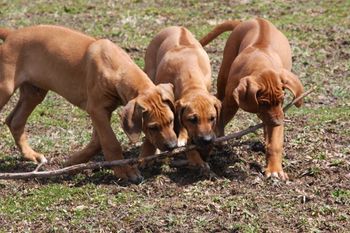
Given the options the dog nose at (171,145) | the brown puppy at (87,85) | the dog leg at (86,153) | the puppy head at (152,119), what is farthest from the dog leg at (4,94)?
the dog nose at (171,145)

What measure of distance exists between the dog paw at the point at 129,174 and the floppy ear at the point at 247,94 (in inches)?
46.1

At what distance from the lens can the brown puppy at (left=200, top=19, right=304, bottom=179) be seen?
823 centimetres

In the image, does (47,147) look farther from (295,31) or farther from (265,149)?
(295,31)

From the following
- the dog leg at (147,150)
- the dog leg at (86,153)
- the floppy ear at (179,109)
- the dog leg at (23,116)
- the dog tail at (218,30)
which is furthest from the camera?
the dog tail at (218,30)

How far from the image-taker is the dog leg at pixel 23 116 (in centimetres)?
938

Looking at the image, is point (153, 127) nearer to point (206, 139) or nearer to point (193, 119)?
point (193, 119)

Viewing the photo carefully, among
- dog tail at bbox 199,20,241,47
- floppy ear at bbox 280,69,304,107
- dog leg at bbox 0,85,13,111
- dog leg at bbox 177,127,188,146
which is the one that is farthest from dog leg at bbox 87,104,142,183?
dog tail at bbox 199,20,241,47

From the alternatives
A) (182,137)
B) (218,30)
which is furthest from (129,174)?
(218,30)

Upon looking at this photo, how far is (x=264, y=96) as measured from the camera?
8195 millimetres

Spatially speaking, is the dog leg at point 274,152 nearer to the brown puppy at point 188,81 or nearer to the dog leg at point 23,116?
the brown puppy at point 188,81

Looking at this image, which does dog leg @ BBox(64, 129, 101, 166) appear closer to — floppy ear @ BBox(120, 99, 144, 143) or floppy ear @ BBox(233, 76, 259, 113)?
floppy ear @ BBox(120, 99, 144, 143)

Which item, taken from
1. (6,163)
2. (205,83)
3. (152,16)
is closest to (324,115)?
(205,83)

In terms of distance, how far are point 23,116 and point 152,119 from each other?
7.28 feet

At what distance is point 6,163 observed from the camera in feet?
30.3
